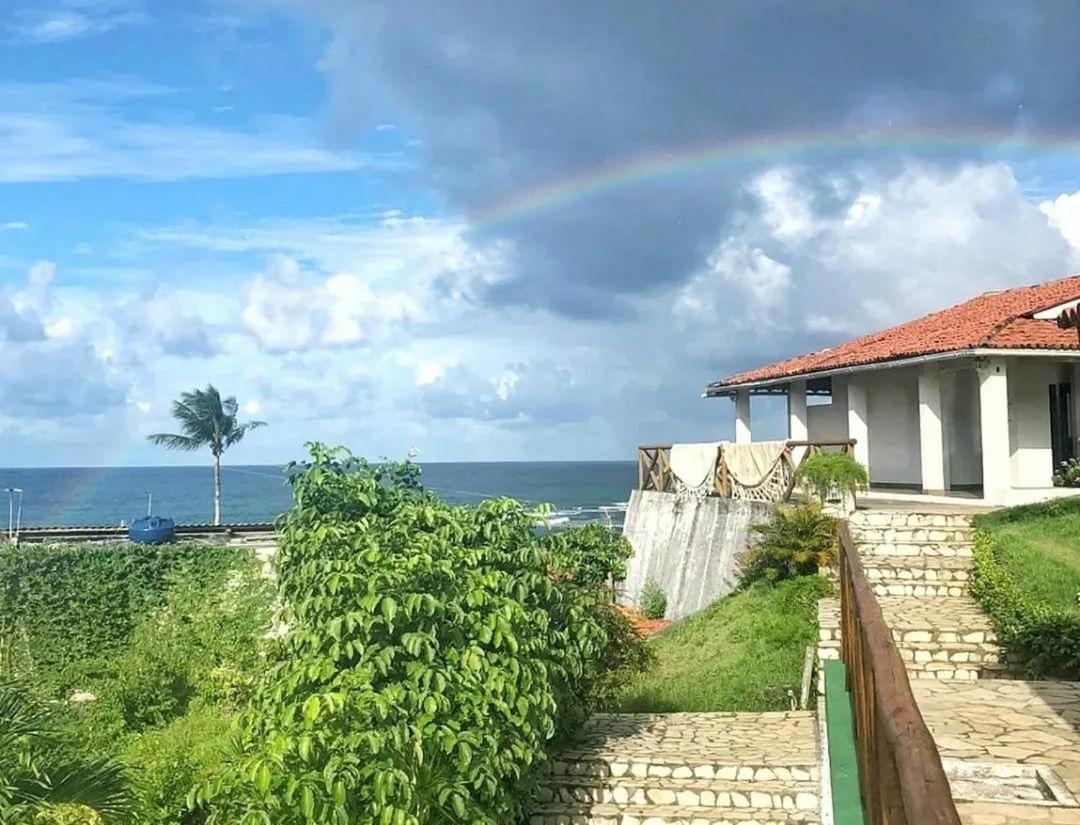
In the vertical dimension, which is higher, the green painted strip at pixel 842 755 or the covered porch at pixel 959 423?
the covered porch at pixel 959 423

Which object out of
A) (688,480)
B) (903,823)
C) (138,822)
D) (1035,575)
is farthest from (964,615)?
(688,480)

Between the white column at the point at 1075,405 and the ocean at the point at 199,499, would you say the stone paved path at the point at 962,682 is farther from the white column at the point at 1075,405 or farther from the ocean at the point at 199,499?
the ocean at the point at 199,499

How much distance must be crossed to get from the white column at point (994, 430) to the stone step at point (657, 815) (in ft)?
33.1

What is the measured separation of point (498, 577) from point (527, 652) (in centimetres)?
69

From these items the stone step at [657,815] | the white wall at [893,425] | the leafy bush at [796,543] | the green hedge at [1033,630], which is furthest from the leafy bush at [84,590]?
the green hedge at [1033,630]

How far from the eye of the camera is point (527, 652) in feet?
26.6

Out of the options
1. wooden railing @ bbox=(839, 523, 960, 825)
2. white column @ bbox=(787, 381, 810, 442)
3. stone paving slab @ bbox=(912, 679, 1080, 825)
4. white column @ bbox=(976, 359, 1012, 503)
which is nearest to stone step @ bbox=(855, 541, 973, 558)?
white column @ bbox=(976, 359, 1012, 503)

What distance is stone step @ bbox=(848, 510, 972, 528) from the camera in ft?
45.5

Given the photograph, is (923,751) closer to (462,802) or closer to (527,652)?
(462,802)

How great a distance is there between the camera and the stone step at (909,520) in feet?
45.5

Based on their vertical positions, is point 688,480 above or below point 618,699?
above

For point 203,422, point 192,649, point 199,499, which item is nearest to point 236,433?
point 203,422

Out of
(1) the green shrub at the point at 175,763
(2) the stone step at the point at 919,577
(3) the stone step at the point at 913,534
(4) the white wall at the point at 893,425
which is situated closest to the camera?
(1) the green shrub at the point at 175,763

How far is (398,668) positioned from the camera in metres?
7.43
